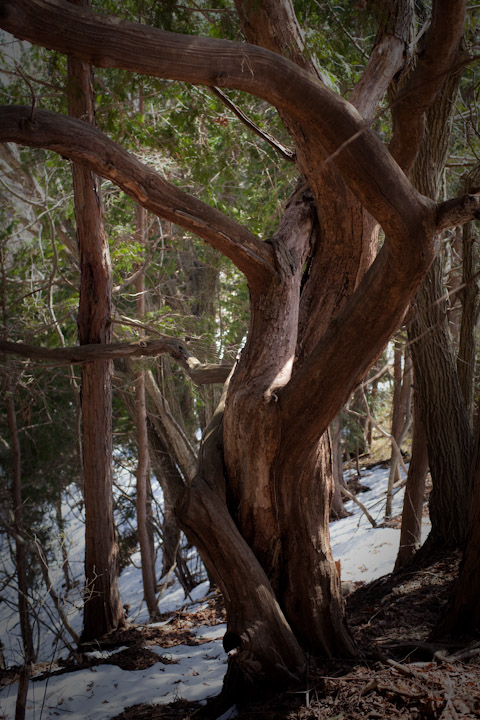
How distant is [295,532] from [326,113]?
2.44 metres

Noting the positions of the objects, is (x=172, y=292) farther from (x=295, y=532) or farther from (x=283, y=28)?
(x=295, y=532)

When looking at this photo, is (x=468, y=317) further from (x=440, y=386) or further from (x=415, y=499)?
(x=415, y=499)

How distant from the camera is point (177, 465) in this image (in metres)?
10.8

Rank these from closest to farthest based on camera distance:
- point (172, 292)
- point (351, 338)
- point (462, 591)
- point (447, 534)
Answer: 1. point (351, 338)
2. point (462, 591)
3. point (447, 534)
4. point (172, 292)

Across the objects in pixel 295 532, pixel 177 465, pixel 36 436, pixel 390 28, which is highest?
pixel 390 28

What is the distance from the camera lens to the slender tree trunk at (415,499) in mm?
5934

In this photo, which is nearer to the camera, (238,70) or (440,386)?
(238,70)

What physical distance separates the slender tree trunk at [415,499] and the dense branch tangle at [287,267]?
96.9 inches

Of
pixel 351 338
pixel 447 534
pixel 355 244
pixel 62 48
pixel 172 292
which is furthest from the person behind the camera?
pixel 172 292

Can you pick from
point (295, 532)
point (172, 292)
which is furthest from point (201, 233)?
point (172, 292)

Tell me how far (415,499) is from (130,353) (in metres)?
3.40

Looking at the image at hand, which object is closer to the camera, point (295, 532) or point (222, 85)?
point (222, 85)

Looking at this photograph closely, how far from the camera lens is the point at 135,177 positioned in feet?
10.1

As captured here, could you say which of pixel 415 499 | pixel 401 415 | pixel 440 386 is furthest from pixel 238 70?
pixel 401 415
